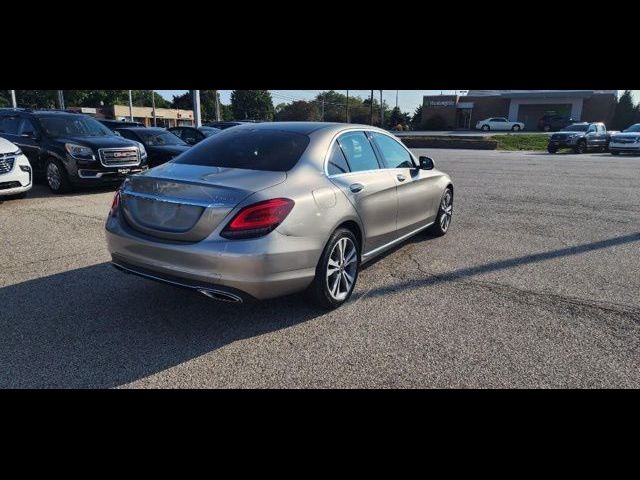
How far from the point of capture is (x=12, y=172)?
814cm

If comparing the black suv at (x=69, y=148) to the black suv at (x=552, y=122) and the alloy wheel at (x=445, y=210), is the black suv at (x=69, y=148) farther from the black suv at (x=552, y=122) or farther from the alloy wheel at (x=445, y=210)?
the black suv at (x=552, y=122)

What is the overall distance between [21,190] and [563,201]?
10.7 meters

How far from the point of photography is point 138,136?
12.5 metres

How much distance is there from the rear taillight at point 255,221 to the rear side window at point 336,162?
89 cm

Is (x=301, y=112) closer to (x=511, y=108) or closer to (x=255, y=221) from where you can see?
(x=511, y=108)

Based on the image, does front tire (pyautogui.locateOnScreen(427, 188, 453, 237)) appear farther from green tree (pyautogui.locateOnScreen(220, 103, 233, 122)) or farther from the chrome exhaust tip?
green tree (pyautogui.locateOnScreen(220, 103, 233, 122))

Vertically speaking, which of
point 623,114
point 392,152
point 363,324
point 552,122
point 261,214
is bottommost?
point 363,324

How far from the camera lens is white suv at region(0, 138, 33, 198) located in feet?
26.4

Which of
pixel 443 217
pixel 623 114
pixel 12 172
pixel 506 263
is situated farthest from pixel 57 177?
pixel 623 114

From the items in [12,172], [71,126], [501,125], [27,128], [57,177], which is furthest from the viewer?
[501,125]

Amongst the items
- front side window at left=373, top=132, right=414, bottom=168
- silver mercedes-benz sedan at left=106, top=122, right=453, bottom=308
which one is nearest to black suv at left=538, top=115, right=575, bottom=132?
front side window at left=373, top=132, right=414, bottom=168

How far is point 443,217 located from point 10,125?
999 centimetres

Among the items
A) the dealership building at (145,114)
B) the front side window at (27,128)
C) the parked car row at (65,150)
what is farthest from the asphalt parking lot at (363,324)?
the dealership building at (145,114)

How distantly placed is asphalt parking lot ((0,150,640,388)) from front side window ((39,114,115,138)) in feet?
15.0
